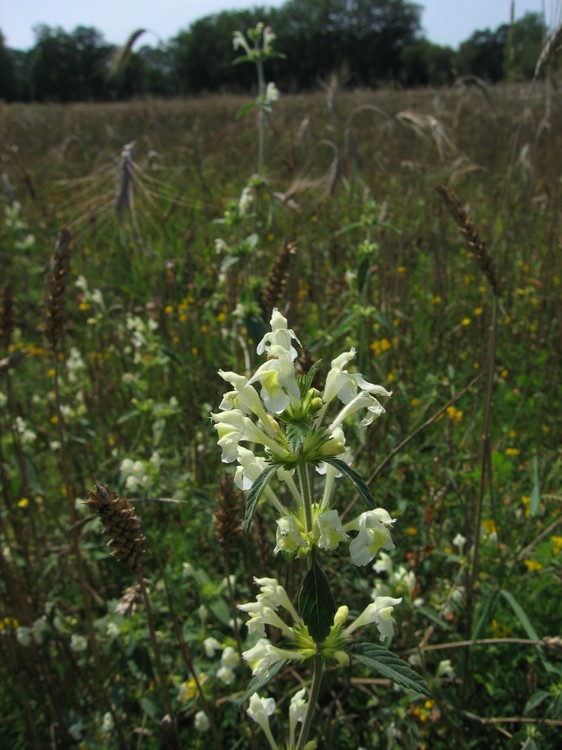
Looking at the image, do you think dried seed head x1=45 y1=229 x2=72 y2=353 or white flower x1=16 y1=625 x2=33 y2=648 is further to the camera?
white flower x1=16 y1=625 x2=33 y2=648

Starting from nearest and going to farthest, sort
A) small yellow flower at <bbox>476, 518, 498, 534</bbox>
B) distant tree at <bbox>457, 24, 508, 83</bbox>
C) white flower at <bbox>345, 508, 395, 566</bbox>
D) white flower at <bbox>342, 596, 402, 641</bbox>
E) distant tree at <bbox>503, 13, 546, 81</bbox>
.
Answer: white flower at <bbox>345, 508, 395, 566</bbox>
white flower at <bbox>342, 596, 402, 641</bbox>
small yellow flower at <bbox>476, 518, 498, 534</bbox>
distant tree at <bbox>503, 13, 546, 81</bbox>
distant tree at <bbox>457, 24, 508, 83</bbox>

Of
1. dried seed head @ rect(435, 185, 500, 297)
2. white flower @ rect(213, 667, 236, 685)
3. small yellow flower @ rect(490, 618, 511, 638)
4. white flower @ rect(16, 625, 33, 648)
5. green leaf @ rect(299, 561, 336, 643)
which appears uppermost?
dried seed head @ rect(435, 185, 500, 297)

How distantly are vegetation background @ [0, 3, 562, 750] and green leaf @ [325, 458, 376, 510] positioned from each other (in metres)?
0.40

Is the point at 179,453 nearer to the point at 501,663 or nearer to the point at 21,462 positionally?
the point at 21,462

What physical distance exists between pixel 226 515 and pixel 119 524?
34 centimetres

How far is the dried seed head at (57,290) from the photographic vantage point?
1.60m

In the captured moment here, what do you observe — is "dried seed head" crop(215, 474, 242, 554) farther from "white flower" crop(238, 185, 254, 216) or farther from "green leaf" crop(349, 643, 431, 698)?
"white flower" crop(238, 185, 254, 216)

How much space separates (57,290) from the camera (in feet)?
5.25

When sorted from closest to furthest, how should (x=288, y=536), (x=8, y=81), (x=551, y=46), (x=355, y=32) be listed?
(x=288, y=536) → (x=551, y=46) → (x=8, y=81) → (x=355, y=32)

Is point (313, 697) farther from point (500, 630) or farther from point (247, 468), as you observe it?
point (500, 630)

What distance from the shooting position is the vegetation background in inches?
68.4

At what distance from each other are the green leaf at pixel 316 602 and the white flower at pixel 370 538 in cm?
6

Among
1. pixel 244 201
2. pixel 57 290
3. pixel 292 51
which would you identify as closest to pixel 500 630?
pixel 57 290

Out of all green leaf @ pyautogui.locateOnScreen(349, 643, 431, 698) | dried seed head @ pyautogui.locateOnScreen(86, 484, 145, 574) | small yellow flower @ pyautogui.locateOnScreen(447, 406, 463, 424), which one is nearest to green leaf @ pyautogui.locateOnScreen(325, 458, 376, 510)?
green leaf @ pyautogui.locateOnScreen(349, 643, 431, 698)
